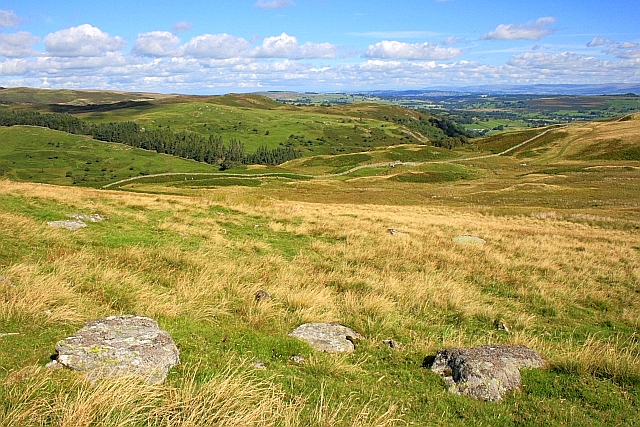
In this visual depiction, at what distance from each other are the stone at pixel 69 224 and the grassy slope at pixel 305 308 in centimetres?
51

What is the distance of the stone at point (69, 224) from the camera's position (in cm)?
1535

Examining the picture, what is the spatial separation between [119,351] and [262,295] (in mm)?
4593

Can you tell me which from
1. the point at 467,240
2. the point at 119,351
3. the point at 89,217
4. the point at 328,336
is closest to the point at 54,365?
the point at 119,351

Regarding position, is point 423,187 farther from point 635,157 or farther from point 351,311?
point 351,311

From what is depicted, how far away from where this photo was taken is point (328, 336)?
8.37 m

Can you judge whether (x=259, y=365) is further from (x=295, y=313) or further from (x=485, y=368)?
(x=485, y=368)

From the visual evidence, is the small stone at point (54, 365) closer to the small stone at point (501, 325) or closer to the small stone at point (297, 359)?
the small stone at point (297, 359)

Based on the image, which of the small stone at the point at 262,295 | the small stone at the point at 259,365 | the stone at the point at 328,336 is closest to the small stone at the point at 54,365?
the small stone at the point at 259,365

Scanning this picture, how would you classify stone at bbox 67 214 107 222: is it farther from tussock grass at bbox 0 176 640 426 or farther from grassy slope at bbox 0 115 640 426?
tussock grass at bbox 0 176 640 426

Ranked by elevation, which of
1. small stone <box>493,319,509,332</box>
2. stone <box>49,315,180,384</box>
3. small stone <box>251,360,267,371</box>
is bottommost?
small stone <box>493,319,509,332</box>

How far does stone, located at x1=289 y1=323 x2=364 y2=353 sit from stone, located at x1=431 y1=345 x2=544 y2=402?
1692mm

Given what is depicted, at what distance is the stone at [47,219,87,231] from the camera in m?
15.3

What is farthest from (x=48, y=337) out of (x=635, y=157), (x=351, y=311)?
(x=635, y=157)

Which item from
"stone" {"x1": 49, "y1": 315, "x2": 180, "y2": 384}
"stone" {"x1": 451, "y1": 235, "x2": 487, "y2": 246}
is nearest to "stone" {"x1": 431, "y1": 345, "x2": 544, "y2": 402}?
"stone" {"x1": 49, "y1": 315, "x2": 180, "y2": 384}
